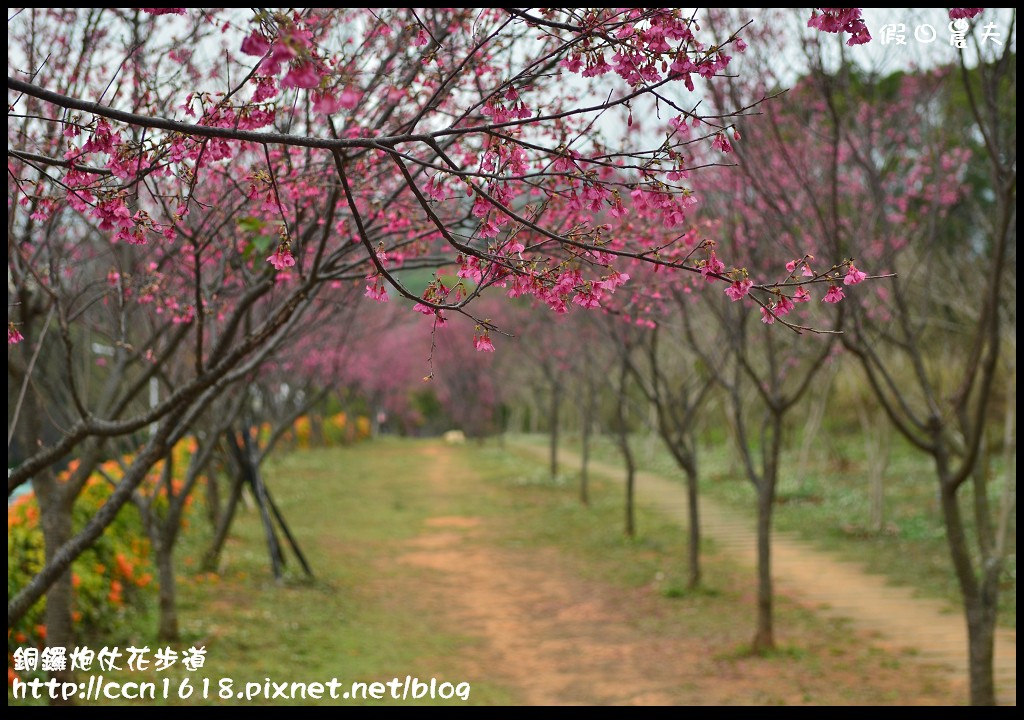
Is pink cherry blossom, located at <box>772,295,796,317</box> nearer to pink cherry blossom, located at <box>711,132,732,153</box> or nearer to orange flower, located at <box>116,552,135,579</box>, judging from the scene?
pink cherry blossom, located at <box>711,132,732,153</box>

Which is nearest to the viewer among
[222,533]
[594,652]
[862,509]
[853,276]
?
[853,276]

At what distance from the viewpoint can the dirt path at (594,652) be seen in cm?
705

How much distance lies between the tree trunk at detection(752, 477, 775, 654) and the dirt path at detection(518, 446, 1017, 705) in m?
1.09

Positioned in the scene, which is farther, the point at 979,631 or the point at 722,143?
the point at 979,631

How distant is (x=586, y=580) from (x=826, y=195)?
594cm

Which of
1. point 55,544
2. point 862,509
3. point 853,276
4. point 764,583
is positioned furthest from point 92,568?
point 862,509

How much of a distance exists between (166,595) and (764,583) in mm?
5469

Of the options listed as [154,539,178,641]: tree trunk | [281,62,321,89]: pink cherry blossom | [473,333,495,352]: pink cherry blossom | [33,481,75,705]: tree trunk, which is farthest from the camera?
[154,539,178,641]: tree trunk

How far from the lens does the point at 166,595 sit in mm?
8164

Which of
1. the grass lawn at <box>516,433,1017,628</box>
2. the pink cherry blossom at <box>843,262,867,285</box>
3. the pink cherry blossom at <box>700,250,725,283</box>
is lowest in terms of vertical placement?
the grass lawn at <box>516,433,1017,628</box>

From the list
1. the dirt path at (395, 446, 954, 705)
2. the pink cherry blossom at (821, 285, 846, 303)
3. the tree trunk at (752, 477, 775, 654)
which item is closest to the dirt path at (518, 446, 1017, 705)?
the dirt path at (395, 446, 954, 705)

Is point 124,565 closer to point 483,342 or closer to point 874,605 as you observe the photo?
point 483,342

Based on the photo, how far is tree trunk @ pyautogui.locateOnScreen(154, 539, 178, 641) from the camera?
8.11 m
